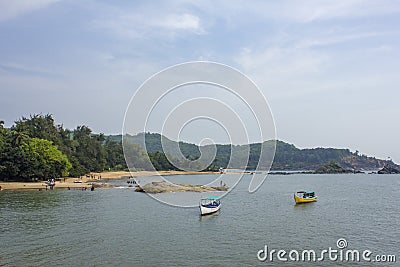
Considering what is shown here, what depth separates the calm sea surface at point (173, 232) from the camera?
23672mm

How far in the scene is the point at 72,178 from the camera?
87.7 metres

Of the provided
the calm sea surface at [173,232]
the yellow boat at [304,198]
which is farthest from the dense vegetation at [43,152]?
the yellow boat at [304,198]

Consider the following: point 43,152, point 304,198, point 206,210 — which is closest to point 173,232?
point 206,210

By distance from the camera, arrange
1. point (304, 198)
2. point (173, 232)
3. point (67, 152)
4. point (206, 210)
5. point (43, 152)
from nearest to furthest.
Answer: point (173, 232)
point (206, 210)
point (304, 198)
point (43, 152)
point (67, 152)

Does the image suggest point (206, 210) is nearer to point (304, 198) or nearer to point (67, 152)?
point (304, 198)

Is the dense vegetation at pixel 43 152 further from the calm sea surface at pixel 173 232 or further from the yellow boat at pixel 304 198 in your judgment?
the yellow boat at pixel 304 198

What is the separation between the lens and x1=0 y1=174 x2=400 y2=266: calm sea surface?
2367 cm

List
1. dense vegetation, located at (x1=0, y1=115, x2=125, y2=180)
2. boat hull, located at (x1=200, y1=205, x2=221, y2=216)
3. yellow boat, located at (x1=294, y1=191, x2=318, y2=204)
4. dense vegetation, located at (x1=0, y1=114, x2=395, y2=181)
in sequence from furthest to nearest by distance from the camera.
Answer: dense vegetation, located at (x1=0, y1=115, x2=125, y2=180), dense vegetation, located at (x1=0, y1=114, x2=395, y2=181), yellow boat, located at (x1=294, y1=191, x2=318, y2=204), boat hull, located at (x1=200, y1=205, x2=221, y2=216)

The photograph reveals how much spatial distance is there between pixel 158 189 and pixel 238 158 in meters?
13.2

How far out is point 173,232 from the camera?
102 feet

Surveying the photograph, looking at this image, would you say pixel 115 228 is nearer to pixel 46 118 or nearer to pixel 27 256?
pixel 27 256

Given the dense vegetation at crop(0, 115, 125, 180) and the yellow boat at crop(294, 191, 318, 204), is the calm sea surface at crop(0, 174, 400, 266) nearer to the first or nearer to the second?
the yellow boat at crop(294, 191, 318, 204)

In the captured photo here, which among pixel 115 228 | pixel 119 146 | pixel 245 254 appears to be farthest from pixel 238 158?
pixel 119 146

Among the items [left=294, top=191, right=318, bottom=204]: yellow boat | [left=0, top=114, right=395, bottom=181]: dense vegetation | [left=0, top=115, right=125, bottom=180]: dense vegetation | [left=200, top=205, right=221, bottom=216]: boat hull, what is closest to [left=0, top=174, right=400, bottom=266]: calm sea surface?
[left=200, top=205, right=221, bottom=216]: boat hull
